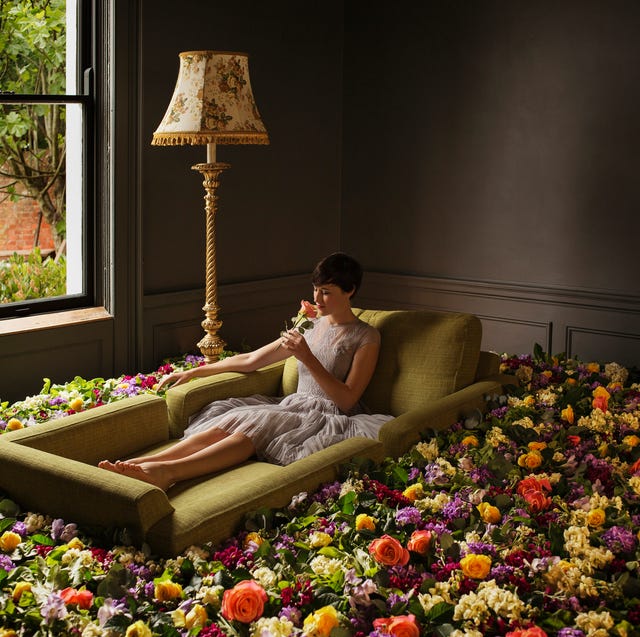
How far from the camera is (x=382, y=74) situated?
5.46 meters

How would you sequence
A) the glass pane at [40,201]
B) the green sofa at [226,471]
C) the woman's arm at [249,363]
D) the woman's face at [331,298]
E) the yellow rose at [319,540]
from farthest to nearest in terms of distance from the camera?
the glass pane at [40,201], the woman's arm at [249,363], the woman's face at [331,298], the green sofa at [226,471], the yellow rose at [319,540]

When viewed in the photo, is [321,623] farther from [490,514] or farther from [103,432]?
[103,432]

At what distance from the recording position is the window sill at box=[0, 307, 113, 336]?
4.00 meters

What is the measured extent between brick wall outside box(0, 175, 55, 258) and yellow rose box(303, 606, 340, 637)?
2.81m

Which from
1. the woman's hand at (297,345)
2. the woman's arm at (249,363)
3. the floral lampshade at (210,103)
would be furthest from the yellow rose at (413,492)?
the floral lampshade at (210,103)

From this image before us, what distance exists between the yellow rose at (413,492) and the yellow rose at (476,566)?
47cm

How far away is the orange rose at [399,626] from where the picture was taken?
6.04 ft

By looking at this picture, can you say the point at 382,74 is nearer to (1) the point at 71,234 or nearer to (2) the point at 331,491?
(1) the point at 71,234

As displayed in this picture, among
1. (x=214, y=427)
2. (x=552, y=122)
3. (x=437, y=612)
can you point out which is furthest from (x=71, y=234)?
(x=437, y=612)

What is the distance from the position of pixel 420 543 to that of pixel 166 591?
0.64 meters

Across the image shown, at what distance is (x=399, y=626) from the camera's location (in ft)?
6.06

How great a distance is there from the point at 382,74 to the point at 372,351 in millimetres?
2567

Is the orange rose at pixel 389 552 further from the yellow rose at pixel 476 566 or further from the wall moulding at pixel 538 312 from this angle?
the wall moulding at pixel 538 312

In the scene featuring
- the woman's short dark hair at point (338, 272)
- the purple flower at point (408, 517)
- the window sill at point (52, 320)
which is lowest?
the purple flower at point (408, 517)
